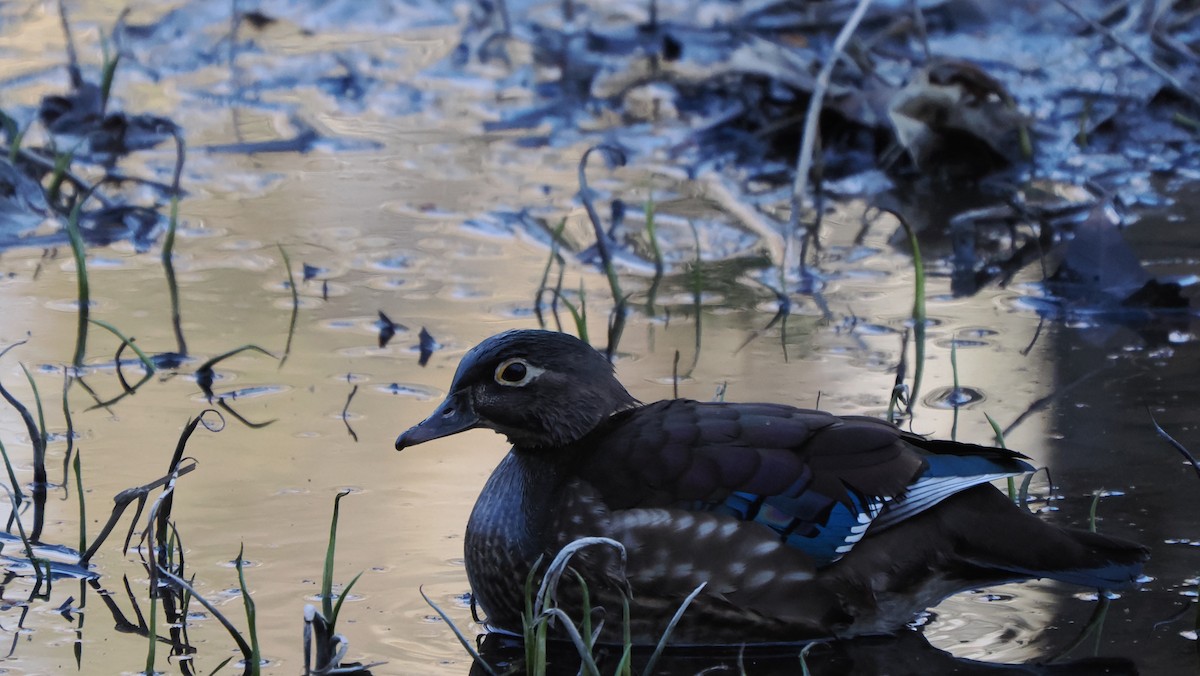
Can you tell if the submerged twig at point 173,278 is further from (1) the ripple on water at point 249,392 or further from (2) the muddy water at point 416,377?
(1) the ripple on water at point 249,392

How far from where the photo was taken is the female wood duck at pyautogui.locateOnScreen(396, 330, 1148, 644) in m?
3.72

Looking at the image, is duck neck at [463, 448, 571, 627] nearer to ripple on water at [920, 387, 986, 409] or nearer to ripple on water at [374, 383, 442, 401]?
ripple on water at [374, 383, 442, 401]

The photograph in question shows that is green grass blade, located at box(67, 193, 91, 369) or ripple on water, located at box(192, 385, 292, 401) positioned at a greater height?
green grass blade, located at box(67, 193, 91, 369)

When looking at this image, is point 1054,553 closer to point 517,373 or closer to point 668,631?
point 668,631

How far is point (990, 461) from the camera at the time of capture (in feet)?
12.4

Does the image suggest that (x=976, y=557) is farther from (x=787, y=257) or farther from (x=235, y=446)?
(x=787, y=257)

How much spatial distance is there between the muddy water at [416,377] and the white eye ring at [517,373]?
1.39ft

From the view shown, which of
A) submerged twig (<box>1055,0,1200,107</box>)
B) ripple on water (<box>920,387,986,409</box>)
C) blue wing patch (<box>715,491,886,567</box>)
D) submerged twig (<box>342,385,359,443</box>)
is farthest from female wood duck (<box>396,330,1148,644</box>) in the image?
submerged twig (<box>1055,0,1200,107</box>)

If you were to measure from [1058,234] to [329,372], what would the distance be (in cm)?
311

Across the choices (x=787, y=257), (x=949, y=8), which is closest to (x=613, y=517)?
(x=787, y=257)

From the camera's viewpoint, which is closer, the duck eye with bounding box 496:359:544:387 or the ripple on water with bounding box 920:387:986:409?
the duck eye with bounding box 496:359:544:387

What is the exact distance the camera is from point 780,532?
3.74m

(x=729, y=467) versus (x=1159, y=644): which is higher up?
(x=729, y=467)

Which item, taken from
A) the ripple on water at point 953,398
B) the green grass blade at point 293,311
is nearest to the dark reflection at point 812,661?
the ripple on water at point 953,398
